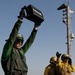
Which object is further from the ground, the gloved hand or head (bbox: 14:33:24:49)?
the gloved hand

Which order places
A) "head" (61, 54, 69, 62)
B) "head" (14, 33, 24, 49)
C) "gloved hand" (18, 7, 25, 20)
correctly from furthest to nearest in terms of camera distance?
"head" (61, 54, 69, 62)
"head" (14, 33, 24, 49)
"gloved hand" (18, 7, 25, 20)

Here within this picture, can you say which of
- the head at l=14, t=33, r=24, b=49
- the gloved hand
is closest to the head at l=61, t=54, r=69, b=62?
the head at l=14, t=33, r=24, b=49

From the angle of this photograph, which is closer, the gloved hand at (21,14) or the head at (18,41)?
the gloved hand at (21,14)

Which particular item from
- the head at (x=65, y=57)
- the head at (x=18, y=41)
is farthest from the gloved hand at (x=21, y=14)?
the head at (x=65, y=57)

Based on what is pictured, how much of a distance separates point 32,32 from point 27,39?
16 centimetres

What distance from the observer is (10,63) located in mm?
5438

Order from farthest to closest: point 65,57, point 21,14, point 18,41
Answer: point 65,57 < point 18,41 < point 21,14

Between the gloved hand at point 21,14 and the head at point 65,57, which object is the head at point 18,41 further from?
the head at point 65,57

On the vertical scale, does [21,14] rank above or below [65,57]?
above

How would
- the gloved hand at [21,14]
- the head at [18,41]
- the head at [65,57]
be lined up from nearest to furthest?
the gloved hand at [21,14] < the head at [18,41] < the head at [65,57]

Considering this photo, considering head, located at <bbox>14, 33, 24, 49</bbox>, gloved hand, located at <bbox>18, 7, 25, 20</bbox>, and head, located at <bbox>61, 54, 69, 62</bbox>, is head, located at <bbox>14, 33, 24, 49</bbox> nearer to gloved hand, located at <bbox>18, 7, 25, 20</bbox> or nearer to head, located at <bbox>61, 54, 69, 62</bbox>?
gloved hand, located at <bbox>18, 7, 25, 20</bbox>

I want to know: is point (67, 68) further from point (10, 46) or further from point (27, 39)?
point (10, 46)

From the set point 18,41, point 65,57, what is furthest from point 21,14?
point 65,57

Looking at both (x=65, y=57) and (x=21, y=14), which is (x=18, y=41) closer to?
(x=21, y=14)
